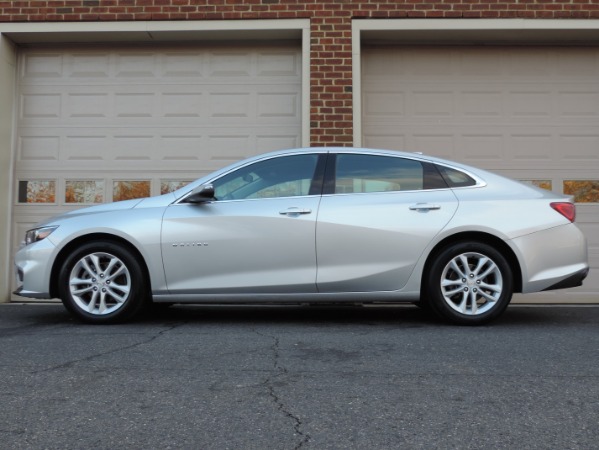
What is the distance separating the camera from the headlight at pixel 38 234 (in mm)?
5589

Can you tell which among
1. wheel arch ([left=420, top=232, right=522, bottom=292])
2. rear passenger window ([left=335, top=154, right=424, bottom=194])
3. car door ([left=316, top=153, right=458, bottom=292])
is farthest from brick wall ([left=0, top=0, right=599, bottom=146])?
wheel arch ([left=420, top=232, right=522, bottom=292])

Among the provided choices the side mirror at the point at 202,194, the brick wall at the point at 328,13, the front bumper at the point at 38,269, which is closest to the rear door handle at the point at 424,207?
the side mirror at the point at 202,194

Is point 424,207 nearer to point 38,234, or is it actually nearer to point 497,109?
point 38,234

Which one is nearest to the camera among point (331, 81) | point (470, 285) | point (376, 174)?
point (470, 285)

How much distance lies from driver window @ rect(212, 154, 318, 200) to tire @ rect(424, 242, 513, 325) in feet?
4.34

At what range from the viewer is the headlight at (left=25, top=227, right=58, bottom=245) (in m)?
5.59

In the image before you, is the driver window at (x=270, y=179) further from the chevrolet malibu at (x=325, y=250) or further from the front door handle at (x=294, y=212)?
the front door handle at (x=294, y=212)

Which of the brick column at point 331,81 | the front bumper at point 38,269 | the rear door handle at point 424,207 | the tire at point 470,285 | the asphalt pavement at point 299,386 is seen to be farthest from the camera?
the brick column at point 331,81

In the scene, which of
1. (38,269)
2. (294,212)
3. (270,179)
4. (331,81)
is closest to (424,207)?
(294,212)

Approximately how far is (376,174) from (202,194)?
1.53 m

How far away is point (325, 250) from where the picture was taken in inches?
211

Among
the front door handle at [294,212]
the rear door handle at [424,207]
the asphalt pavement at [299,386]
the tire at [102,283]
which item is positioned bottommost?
the asphalt pavement at [299,386]

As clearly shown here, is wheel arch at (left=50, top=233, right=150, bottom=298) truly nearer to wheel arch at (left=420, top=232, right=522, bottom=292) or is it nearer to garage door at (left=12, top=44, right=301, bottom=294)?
wheel arch at (left=420, top=232, right=522, bottom=292)

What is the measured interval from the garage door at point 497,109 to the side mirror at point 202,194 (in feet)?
12.9
